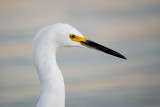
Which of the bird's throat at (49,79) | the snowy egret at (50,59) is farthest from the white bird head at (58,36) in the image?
the bird's throat at (49,79)

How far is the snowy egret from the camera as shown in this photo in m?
4.53

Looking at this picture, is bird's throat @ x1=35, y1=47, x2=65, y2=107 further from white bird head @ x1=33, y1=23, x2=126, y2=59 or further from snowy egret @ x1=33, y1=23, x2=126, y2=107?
white bird head @ x1=33, y1=23, x2=126, y2=59

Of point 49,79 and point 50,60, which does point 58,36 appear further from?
point 49,79

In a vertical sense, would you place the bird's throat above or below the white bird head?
below

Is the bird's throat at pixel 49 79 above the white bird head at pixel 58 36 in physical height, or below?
below

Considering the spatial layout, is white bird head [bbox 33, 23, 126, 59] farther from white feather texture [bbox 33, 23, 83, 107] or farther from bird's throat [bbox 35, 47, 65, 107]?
bird's throat [bbox 35, 47, 65, 107]

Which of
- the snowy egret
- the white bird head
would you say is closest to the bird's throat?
the snowy egret

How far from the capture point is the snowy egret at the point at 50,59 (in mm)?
4527

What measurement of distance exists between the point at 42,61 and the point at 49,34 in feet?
1.37

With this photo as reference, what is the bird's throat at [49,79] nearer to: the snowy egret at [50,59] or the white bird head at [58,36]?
the snowy egret at [50,59]

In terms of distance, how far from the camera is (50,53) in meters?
4.57

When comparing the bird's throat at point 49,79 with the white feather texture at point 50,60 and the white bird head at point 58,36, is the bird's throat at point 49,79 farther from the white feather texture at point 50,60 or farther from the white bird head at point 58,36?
the white bird head at point 58,36

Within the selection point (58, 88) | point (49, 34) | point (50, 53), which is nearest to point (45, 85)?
point (58, 88)

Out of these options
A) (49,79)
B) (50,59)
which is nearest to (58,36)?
(50,59)
